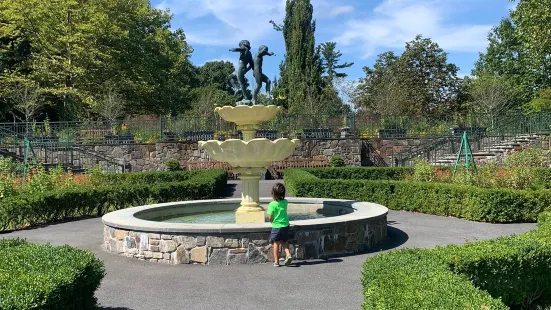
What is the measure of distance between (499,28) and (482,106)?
15739mm

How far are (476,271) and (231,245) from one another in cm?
366

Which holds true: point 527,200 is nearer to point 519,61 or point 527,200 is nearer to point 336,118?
point 336,118

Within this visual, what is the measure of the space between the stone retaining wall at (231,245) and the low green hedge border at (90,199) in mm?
4253

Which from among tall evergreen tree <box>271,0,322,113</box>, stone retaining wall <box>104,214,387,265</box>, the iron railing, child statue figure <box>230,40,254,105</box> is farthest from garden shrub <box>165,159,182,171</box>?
tall evergreen tree <box>271,0,322,113</box>

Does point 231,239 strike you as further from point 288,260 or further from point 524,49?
point 524,49

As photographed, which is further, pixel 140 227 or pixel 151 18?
pixel 151 18

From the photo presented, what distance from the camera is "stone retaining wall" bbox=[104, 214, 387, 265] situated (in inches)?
291

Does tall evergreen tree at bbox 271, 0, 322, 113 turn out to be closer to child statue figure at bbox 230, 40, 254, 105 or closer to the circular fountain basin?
child statue figure at bbox 230, 40, 254, 105

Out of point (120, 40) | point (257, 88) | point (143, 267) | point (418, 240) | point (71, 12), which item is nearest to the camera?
point (143, 267)

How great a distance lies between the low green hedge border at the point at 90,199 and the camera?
1110cm

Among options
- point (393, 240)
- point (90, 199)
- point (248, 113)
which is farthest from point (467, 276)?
point (90, 199)

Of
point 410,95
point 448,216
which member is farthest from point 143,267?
point 410,95

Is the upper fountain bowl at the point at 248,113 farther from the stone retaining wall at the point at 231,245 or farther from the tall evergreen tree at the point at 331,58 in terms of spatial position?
the tall evergreen tree at the point at 331,58

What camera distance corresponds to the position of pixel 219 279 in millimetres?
6578
